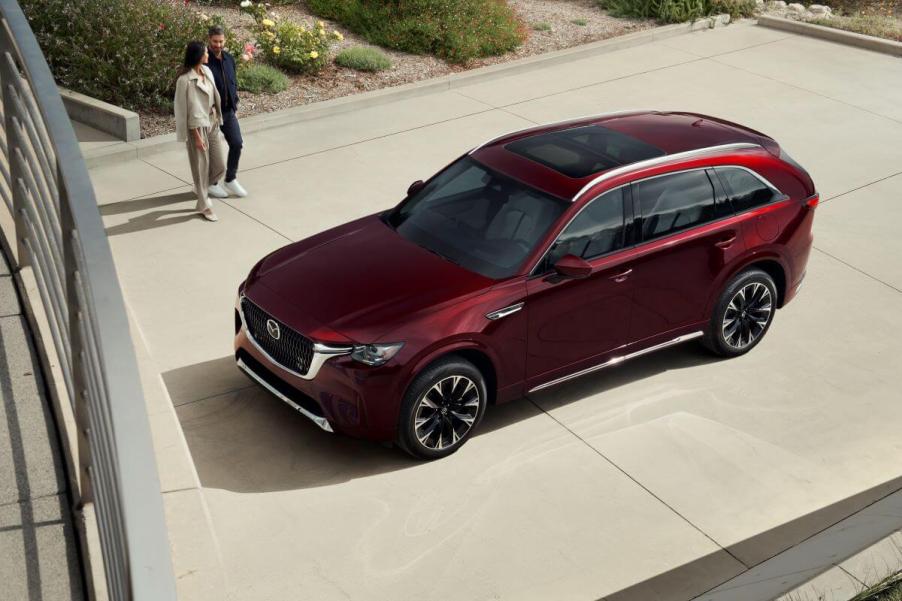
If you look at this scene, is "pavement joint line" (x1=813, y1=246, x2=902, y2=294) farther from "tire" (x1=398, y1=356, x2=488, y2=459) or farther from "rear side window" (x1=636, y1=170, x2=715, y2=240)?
"tire" (x1=398, y1=356, x2=488, y2=459)

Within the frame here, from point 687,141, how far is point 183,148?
20.5ft

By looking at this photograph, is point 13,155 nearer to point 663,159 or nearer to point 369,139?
point 663,159

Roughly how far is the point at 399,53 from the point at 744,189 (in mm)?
8371

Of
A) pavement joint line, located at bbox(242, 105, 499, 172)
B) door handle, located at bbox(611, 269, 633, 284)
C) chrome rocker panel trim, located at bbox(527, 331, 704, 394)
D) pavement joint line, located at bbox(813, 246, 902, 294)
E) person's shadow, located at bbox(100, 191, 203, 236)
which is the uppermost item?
door handle, located at bbox(611, 269, 633, 284)

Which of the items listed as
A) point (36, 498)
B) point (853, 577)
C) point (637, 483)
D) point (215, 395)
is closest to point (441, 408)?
point (637, 483)

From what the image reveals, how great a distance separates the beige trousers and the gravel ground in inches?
75.0

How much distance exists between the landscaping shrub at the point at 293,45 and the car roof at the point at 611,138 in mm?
6592

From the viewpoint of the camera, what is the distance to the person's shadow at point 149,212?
35.9ft

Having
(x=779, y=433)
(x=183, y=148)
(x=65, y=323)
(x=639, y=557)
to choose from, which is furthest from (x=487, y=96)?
(x=65, y=323)

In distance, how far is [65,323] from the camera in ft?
13.3

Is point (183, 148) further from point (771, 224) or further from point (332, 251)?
point (771, 224)

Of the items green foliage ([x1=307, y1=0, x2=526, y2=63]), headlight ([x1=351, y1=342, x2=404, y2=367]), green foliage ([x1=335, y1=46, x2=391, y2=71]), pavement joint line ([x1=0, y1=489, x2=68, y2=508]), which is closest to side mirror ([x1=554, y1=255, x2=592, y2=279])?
headlight ([x1=351, y1=342, x2=404, y2=367])

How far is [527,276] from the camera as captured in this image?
7777 millimetres

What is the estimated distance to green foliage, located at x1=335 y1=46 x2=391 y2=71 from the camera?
1543 centimetres
